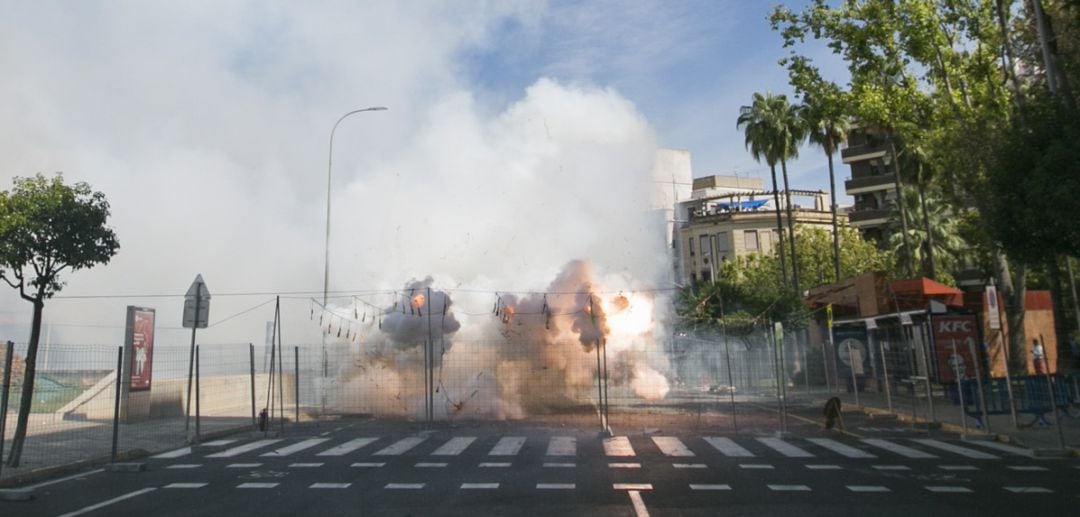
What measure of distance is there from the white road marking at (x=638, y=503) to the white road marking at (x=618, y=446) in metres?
3.48

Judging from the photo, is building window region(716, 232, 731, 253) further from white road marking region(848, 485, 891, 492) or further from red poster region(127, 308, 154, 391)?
white road marking region(848, 485, 891, 492)

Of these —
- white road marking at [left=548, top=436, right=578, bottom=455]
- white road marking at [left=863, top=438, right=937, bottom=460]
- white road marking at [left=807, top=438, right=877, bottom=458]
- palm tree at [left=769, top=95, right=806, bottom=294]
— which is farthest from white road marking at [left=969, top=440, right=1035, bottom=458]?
palm tree at [left=769, top=95, right=806, bottom=294]

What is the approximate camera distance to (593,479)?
960 centimetres

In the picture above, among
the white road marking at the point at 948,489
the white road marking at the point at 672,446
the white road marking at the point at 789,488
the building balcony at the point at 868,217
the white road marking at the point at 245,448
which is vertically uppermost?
the building balcony at the point at 868,217

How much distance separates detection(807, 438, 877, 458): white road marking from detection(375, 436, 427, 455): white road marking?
6.98 meters

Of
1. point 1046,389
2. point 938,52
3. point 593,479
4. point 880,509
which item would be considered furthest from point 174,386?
point 938,52

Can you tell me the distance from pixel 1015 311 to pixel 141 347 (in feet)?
83.7

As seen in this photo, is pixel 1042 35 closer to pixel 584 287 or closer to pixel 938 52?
pixel 938 52

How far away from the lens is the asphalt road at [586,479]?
25.9ft

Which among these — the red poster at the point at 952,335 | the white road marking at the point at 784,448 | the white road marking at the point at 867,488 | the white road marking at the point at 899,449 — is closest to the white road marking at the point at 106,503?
the white road marking at the point at 867,488

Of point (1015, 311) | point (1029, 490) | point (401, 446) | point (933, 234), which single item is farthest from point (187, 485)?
point (933, 234)

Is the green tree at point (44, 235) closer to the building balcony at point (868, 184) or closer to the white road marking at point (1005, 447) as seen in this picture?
the white road marking at point (1005, 447)

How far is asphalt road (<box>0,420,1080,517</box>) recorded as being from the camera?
7.91 meters

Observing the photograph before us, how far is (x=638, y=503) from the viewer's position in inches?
314
